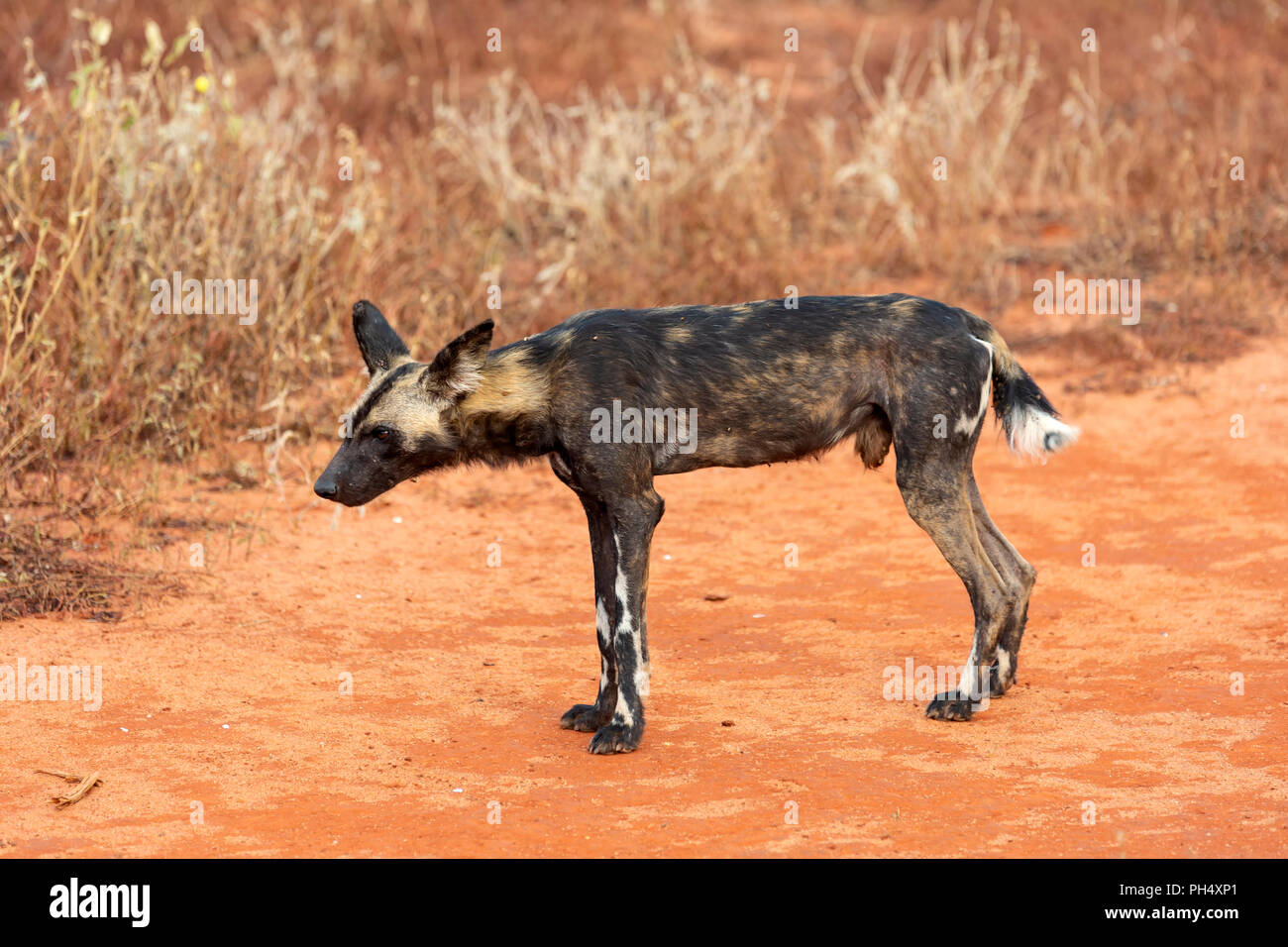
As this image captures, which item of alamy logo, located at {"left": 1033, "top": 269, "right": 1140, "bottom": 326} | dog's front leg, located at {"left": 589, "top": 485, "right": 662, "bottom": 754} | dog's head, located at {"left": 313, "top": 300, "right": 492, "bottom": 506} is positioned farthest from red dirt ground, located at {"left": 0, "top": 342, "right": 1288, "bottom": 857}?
alamy logo, located at {"left": 1033, "top": 269, "right": 1140, "bottom": 326}

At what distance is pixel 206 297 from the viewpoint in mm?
9648

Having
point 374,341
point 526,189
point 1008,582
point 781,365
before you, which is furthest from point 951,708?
point 526,189

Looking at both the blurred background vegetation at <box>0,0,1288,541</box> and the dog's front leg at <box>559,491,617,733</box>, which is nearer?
the dog's front leg at <box>559,491,617,733</box>

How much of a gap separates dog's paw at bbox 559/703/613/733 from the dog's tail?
6.54 ft

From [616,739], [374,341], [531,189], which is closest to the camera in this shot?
[616,739]

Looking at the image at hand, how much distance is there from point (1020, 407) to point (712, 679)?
173 cm

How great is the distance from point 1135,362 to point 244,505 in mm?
6460

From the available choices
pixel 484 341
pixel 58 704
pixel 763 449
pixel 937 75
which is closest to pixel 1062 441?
pixel 763 449

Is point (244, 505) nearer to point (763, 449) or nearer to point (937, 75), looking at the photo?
point (763, 449)

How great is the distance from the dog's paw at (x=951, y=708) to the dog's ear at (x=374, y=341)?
98.5 inches

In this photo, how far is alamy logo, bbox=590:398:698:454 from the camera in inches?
218

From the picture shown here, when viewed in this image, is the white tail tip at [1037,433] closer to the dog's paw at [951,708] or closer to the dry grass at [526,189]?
the dog's paw at [951,708]

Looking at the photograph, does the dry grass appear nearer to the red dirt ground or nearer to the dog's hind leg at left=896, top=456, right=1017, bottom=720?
the red dirt ground

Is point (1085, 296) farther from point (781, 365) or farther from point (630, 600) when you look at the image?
point (630, 600)
